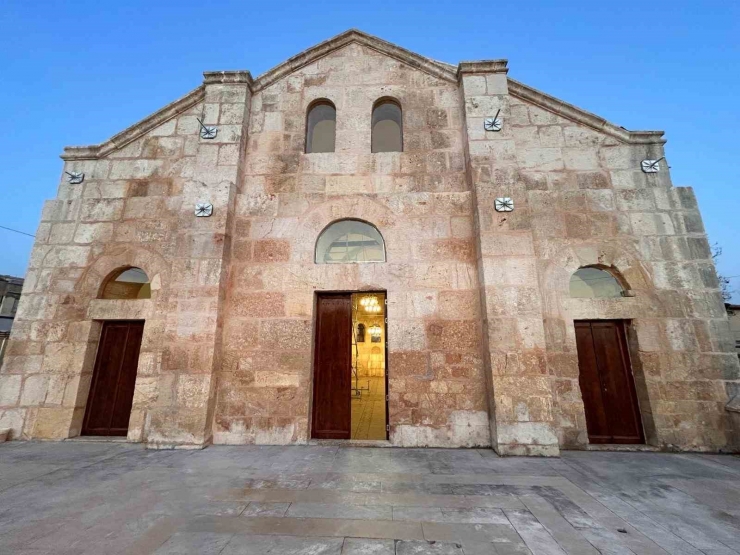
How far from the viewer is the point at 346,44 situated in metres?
7.62

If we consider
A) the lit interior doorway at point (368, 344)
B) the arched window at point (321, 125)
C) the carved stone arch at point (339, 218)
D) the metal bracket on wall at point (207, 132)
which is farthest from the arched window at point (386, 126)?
the lit interior doorway at point (368, 344)

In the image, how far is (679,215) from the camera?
623 cm

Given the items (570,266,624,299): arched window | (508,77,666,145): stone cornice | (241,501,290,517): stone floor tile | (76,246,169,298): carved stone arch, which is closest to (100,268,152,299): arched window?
(76,246,169,298): carved stone arch

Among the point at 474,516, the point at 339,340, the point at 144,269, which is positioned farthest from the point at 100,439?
the point at 474,516

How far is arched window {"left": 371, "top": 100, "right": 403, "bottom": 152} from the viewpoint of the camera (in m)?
7.40

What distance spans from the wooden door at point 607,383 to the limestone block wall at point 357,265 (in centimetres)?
201

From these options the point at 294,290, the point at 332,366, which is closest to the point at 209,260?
the point at 294,290

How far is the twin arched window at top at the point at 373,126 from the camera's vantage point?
7.40m

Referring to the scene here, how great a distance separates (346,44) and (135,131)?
5.21 m

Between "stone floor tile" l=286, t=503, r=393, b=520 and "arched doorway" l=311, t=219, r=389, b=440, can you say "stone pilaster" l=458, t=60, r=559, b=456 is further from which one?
"stone floor tile" l=286, t=503, r=393, b=520

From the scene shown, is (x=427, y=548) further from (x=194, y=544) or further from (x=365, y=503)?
(x=194, y=544)

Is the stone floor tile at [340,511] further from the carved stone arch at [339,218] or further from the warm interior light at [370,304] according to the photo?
the warm interior light at [370,304]

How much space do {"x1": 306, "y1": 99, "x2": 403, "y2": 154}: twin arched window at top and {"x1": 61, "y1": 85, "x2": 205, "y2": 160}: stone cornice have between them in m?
2.60

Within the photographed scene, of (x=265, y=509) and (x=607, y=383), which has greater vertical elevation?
(x=607, y=383)
